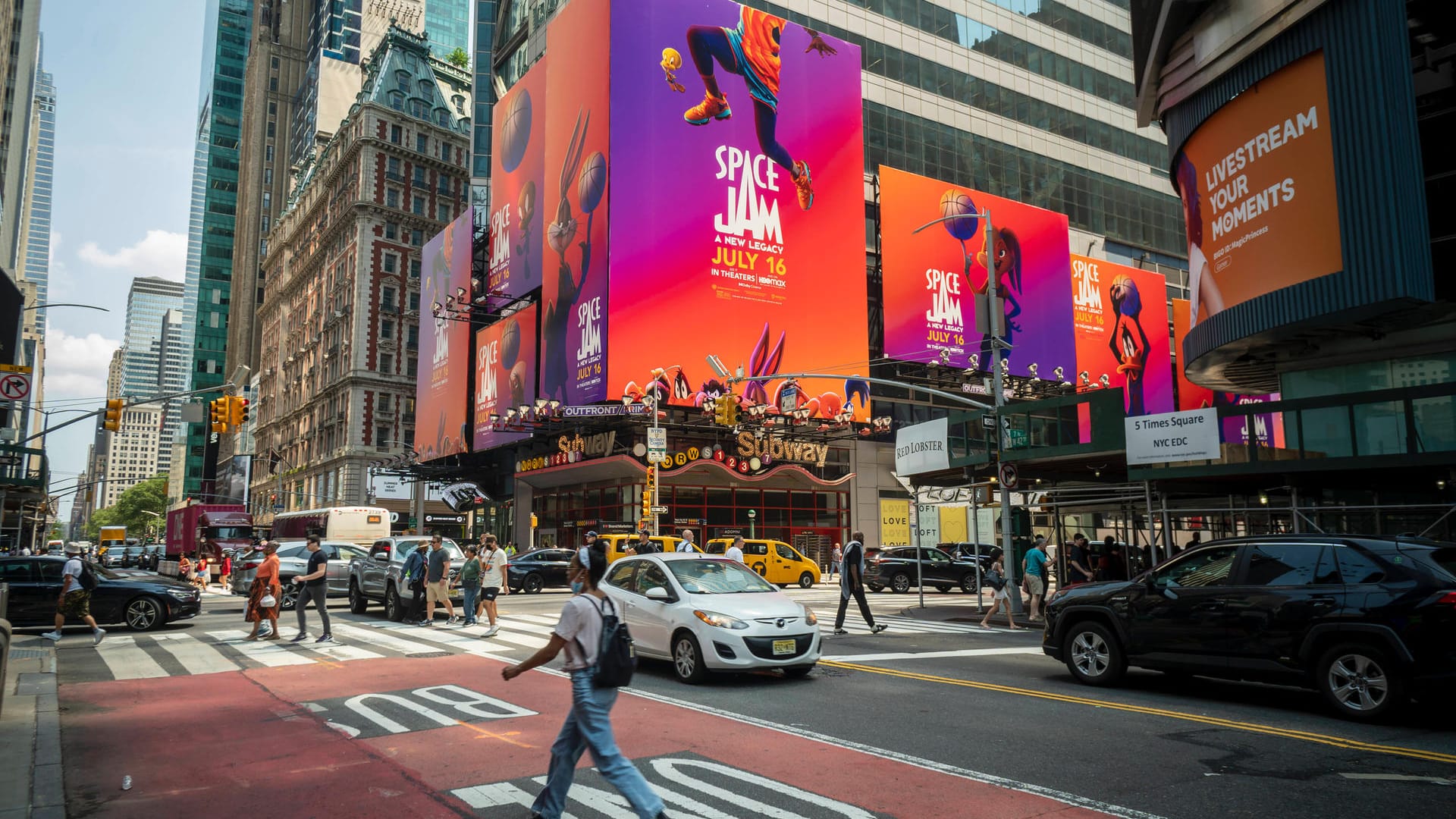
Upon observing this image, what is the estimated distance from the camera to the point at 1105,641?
10711mm

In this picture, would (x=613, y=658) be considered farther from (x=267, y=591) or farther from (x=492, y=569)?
(x=492, y=569)

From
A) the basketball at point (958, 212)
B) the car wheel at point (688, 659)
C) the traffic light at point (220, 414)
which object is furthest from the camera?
the basketball at point (958, 212)

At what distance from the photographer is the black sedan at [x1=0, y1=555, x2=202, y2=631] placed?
59.5 feet

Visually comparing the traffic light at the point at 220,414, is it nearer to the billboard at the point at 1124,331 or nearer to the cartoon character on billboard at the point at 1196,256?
the cartoon character on billboard at the point at 1196,256

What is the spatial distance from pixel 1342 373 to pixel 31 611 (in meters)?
28.4

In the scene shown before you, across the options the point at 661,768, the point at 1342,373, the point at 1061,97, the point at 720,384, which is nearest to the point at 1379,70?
the point at 1342,373

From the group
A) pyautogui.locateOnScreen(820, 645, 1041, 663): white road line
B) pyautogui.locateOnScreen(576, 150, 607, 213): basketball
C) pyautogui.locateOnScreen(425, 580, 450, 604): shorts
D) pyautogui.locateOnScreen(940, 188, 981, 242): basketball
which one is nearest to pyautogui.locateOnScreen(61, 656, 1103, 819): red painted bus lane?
pyautogui.locateOnScreen(820, 645, 1041, 663): white road line

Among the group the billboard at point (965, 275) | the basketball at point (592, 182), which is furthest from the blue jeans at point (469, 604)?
the billboard at point (965, 275)

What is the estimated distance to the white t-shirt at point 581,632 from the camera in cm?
548

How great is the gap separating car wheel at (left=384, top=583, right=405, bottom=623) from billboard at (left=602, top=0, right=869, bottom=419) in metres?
20.4

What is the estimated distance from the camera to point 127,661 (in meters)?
14.0

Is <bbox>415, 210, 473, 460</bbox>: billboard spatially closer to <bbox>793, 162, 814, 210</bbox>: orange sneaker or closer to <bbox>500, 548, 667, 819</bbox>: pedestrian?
<bbox>793, 162, 814, 210</bbox>: orange sneaker

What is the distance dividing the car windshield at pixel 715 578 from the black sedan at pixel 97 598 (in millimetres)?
12667

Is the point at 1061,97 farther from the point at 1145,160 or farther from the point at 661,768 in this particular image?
the point at 661,768
